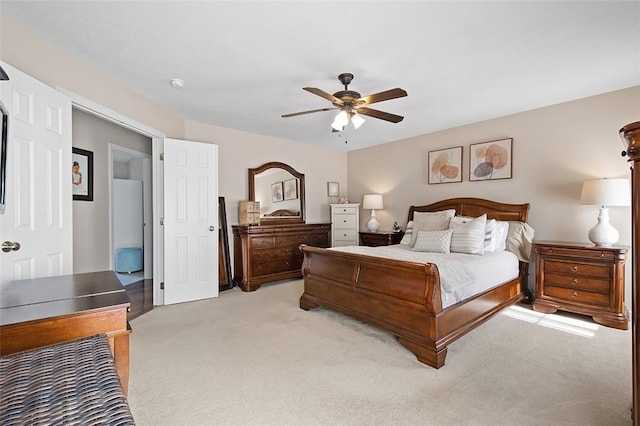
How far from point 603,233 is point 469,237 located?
1263 millimetres

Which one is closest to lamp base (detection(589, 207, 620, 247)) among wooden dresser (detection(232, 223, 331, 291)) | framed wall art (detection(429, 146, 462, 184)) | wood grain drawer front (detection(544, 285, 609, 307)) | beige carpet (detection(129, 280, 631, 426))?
wood grain drawer front (detection(544, 285, 609, 307))

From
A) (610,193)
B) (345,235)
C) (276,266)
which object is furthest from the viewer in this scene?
(345,235)

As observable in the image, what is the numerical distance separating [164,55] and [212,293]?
115 inches

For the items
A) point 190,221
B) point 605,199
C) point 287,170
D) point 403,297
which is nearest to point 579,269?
point 605,199

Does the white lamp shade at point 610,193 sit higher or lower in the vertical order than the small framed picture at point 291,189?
lower

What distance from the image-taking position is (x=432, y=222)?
4203 millimetres

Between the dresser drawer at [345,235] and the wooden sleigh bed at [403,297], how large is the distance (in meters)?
2.04

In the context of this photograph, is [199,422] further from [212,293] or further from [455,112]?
[455,112]

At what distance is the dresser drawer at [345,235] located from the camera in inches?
218

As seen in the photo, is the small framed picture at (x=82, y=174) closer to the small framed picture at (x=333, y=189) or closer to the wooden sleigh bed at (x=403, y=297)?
the wooden sleigh bed at (x=403, y=297)

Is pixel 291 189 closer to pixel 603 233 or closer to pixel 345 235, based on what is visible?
pixel 345 235

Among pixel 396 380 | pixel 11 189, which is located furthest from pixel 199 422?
pixel 11 189

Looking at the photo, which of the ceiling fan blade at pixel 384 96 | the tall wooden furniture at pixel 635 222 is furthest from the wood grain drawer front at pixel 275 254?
the tall wooden furniture at pixel 635 222

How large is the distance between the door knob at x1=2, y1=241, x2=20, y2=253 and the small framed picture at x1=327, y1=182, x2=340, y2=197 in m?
4.75
